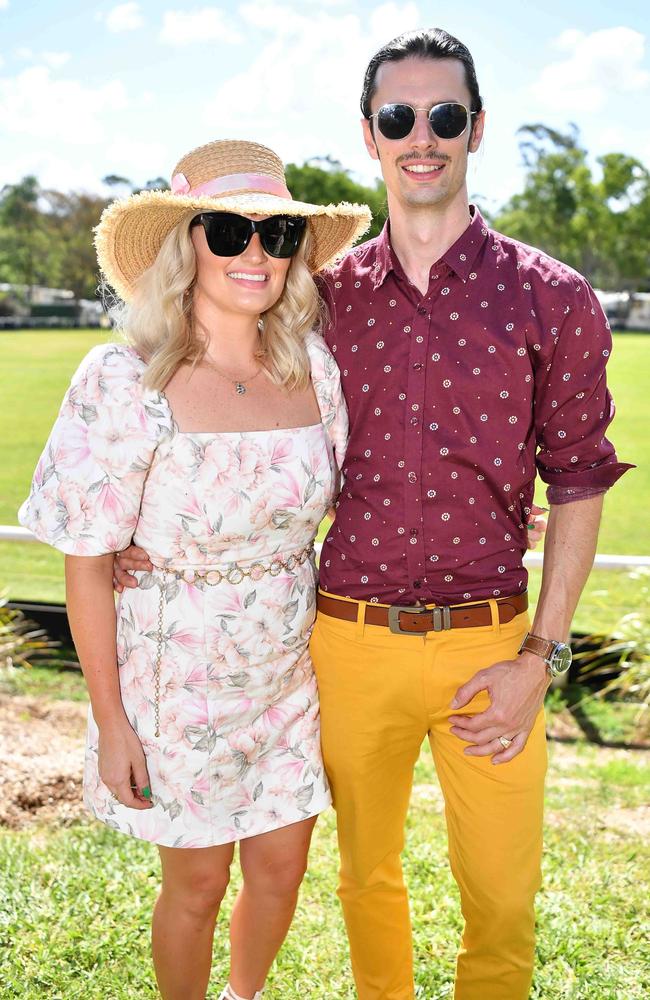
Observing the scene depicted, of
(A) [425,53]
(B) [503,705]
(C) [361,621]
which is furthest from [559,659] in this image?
(A) [425,53]

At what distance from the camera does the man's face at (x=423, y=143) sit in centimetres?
204

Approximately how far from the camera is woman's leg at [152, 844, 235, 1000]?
205cm

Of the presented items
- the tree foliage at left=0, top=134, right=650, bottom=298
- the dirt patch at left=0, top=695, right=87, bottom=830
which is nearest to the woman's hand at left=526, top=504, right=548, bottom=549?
the dirt patch at left=0, top=695, right=87, bottom=830

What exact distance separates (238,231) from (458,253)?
47 cm

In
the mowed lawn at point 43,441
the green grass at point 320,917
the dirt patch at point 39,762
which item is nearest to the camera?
the green grass at point 320,917

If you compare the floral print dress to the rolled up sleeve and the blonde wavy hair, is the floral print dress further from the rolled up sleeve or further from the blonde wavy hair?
the rolled up sleeve

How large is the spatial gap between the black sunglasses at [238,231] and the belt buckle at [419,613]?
0.80 meters

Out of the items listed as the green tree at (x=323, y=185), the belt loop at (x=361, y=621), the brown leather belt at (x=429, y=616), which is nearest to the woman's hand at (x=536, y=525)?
the brown leather belt at (x=429, y=616)

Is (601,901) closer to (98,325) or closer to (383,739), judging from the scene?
(383,739)

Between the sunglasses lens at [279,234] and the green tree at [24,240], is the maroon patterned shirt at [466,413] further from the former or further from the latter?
the green tree at [24,240]

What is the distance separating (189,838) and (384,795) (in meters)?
0.46

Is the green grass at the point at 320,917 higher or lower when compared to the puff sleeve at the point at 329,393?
lower

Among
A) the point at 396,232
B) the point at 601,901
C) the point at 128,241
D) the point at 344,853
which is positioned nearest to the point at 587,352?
the point at 396,232

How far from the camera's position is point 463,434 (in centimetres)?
202
